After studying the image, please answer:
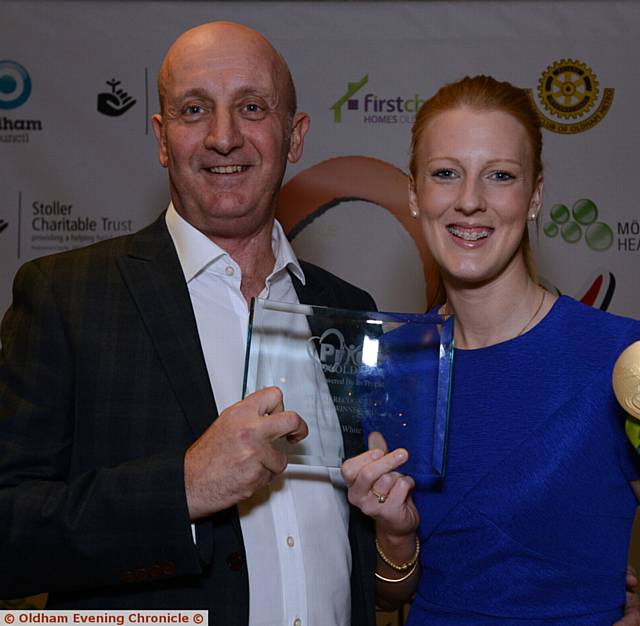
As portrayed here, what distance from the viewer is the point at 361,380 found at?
6.19 ft

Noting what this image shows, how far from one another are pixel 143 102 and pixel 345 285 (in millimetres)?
1900

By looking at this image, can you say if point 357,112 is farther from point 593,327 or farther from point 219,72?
point 593,327

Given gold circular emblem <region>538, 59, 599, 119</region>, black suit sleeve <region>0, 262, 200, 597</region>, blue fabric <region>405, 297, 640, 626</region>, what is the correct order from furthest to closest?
gold circular emblem <region>538, 59, 599, 119</region>, blue fabric <region>405, 297, 640, 626</region>, black suit sleeve <region>0, 262, 200, 597</region>

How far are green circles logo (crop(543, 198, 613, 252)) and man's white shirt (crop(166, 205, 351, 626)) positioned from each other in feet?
6.99

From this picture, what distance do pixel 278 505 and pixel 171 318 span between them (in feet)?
1.61

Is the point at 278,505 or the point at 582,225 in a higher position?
the point at 582,225

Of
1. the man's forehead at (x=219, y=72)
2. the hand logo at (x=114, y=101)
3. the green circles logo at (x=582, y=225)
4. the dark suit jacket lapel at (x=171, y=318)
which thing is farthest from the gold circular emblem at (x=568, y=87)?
the dark suit jacket lapel at (x=171, y=318)

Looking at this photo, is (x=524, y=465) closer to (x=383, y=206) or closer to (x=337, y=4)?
(x=383, y=206)

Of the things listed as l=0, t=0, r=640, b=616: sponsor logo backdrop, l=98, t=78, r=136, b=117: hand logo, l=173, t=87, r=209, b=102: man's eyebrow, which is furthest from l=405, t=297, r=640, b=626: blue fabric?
l=98, t=78, r=136, b=117: hand logo

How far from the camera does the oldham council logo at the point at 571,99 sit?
402cm

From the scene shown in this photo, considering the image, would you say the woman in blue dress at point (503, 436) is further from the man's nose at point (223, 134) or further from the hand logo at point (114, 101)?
the hand logo at point (114, 101)

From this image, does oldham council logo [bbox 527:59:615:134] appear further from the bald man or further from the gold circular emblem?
the bald man

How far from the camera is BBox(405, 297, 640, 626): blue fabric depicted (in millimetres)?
1876

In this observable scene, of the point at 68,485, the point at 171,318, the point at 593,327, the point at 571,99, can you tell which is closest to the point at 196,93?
the point at 171,318
